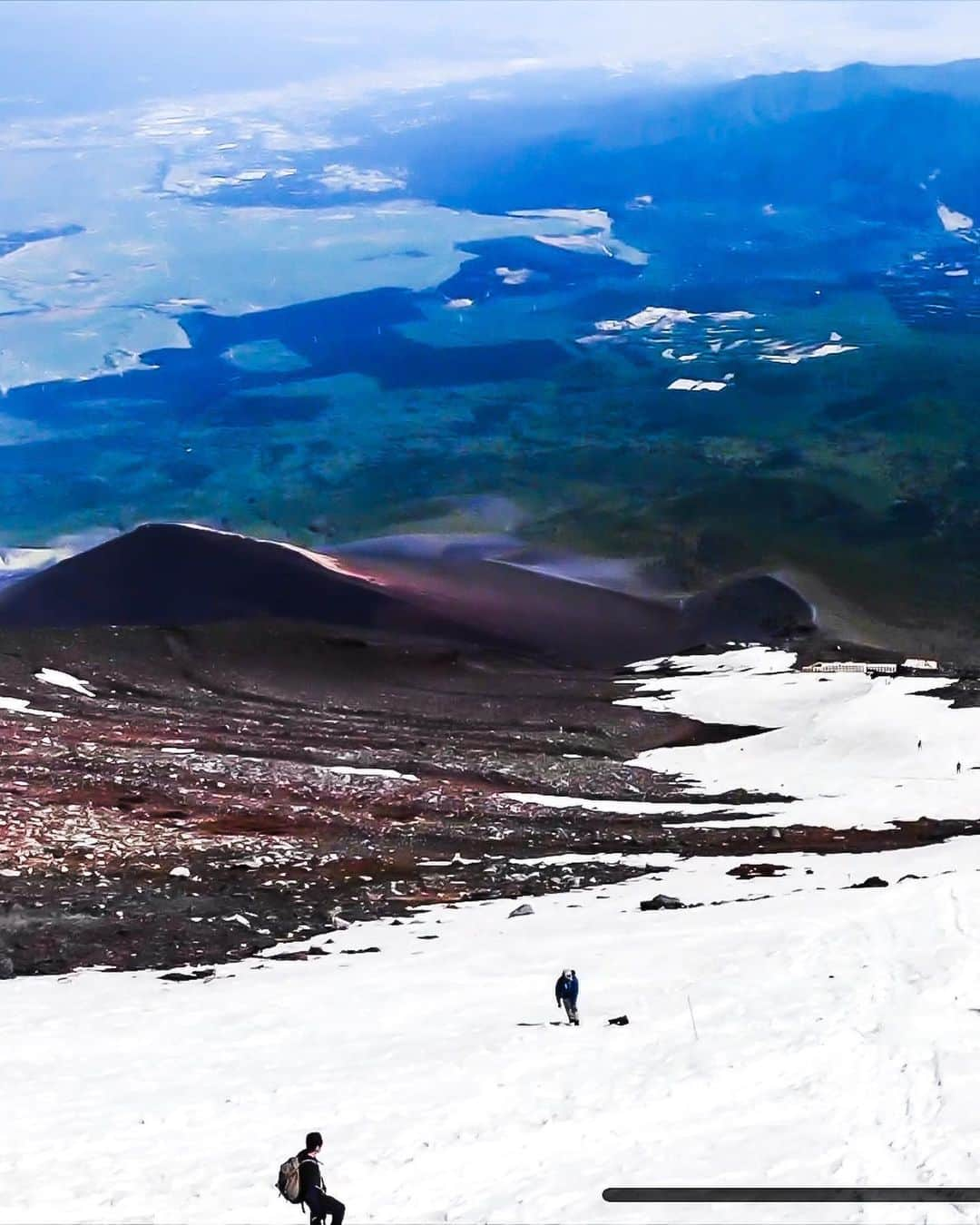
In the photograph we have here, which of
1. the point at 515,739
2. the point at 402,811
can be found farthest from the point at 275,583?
the point at 402,811

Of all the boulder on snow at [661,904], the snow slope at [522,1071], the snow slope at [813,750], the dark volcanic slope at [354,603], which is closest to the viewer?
the snow slope at [522,1071]

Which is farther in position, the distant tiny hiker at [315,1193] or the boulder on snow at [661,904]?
the boulder on snow at [661,904]

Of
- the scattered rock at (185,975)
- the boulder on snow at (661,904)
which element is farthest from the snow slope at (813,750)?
the scattered rock at (185,975)

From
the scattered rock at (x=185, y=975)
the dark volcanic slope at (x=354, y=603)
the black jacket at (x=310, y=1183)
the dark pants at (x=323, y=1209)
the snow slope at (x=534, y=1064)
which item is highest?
the black jacket at (x=310, y=1183)

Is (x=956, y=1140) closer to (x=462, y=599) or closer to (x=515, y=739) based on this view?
(x=515, y=739)

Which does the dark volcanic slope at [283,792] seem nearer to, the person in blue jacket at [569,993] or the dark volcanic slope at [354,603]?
the person in blue jacket at [569,993]

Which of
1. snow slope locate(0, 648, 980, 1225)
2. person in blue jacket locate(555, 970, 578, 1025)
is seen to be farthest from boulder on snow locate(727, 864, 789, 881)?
person in blue jacket locate(555, 970, 578, 1025)
